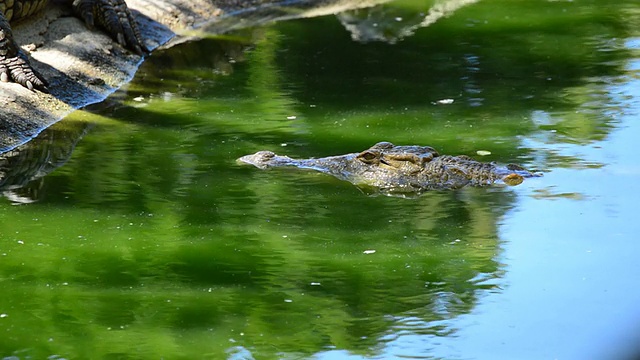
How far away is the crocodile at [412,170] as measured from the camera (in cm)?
716

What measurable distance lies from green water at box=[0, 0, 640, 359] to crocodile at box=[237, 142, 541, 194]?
0.37 ft

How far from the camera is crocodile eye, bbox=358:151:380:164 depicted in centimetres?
745

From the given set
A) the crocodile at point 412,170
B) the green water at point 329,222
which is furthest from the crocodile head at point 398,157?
the green water at point 329,222

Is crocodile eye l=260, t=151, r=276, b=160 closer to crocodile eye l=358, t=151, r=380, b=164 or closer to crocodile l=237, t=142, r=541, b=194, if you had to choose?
crocodile l=237, t=142, r=541, b=194

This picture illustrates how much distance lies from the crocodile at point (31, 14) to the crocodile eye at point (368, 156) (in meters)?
3.80

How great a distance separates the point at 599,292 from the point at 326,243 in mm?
1689

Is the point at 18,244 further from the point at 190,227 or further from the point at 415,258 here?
the point at 415,258

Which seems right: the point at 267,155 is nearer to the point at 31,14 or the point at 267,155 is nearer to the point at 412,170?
the point at 412,170

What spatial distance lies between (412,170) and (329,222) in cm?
94

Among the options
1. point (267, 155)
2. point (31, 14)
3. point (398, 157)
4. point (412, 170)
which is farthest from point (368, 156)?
point (31, 14)

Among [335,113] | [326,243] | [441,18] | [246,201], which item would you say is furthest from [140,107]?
[441,18]

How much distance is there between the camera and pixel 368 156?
7.46 m

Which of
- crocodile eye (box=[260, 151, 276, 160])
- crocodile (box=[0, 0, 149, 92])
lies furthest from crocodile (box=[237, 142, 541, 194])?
crocodile (box=[0, 0, 149, 92])

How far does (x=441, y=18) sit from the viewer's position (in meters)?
13.5
